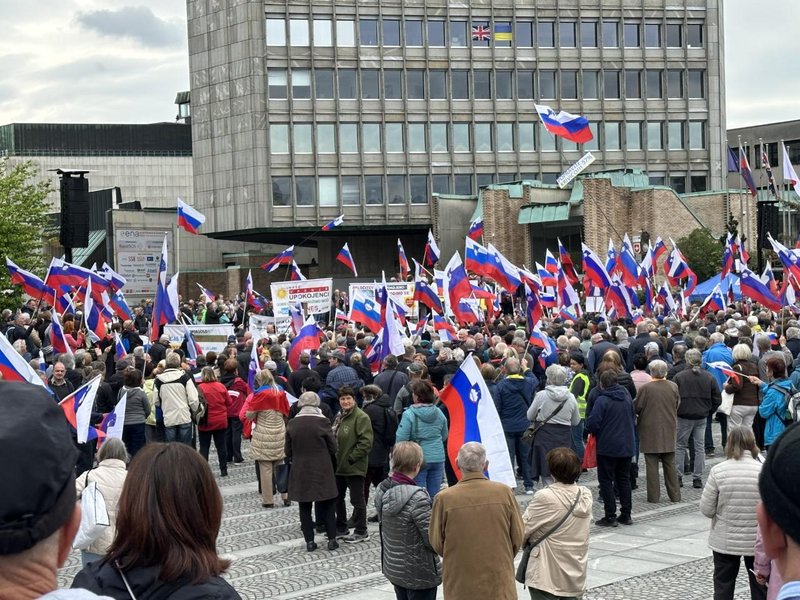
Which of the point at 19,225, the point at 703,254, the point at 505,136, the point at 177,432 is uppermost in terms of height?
the point at 505,136

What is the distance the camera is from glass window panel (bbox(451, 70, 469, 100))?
227 ft

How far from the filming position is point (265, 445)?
15.2 meters

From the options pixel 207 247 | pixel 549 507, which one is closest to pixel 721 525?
pixel 549 507

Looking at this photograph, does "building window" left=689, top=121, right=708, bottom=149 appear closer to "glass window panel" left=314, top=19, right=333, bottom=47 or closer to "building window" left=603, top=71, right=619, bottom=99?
"building window" left=603, top=71, right=619, bottom=99

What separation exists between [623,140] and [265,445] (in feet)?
192

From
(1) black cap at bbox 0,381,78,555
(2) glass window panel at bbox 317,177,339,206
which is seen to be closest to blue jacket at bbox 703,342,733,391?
(1) black cap at bbox 0,381,78,555

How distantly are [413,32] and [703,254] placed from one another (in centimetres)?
2488

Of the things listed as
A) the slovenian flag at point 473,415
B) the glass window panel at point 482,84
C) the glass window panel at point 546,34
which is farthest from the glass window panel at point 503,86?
the slovenian flag at point 473,415

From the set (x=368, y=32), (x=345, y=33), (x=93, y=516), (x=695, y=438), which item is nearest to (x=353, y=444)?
(x=695, y=438)

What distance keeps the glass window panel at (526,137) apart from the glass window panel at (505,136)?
1.70 feet

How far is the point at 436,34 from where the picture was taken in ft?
226

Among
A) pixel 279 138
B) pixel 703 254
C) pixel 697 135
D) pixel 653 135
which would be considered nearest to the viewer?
pixel 703 254

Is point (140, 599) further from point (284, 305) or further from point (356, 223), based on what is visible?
point (356, 223)

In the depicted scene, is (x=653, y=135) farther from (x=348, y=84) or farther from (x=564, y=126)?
(x=564, y=126)
